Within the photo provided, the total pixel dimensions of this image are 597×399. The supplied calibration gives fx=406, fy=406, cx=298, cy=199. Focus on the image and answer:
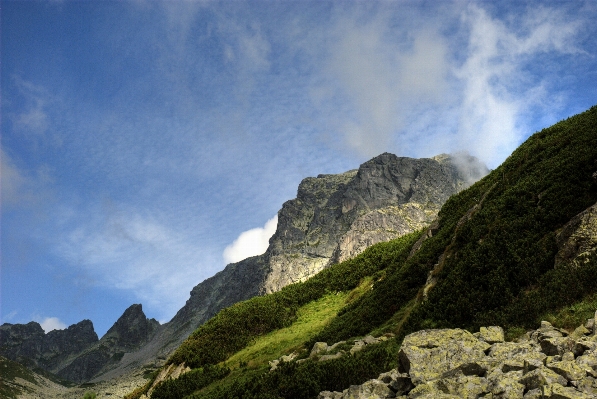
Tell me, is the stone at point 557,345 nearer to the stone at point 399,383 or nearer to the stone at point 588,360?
the stone at point 588,360

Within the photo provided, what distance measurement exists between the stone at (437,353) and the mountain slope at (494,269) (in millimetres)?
3193

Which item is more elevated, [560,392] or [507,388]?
[507,388]

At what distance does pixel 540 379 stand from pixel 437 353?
12.8 ft

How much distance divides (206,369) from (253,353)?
3850 millimetres

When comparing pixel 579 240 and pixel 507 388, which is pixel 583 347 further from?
pixel 579 240

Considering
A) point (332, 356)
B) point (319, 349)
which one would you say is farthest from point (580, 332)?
point (319, 349)

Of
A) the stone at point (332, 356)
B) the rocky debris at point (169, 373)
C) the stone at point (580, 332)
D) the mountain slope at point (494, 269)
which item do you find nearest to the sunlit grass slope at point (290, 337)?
the mountain slope at point (494, 269)

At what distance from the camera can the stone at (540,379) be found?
8.58m

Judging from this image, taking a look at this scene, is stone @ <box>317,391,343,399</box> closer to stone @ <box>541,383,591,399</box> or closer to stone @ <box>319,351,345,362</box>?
stone @ <box>319,351,345,362</box>

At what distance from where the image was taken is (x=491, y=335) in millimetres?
13039

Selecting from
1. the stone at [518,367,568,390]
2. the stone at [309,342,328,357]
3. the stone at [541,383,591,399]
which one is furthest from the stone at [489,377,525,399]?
the stone at [309,342,328,357]

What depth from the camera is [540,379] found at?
8586 millimetres

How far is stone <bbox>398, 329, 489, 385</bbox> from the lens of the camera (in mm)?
11477

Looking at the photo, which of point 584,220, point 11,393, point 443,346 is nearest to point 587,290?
point 584,220
